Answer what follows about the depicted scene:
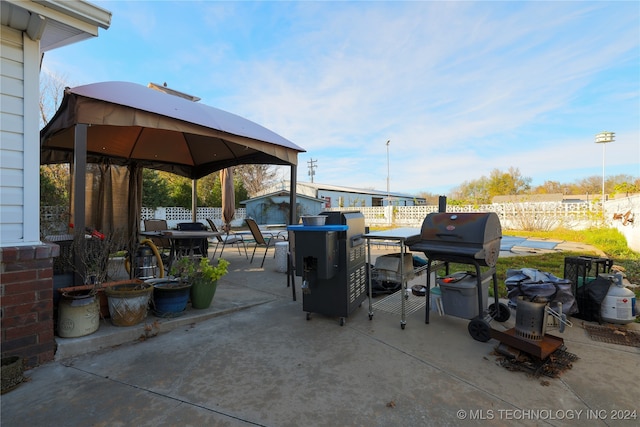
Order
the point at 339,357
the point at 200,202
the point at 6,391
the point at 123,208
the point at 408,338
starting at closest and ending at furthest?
the point at 6,391 < the point at 339,357 < the point at 408,338 < the point at 123,208 < the point at 200,202

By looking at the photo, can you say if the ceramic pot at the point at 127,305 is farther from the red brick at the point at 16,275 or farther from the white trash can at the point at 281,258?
the white trash can at the point at 281,258

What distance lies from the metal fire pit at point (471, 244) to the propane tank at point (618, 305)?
2.78 ft

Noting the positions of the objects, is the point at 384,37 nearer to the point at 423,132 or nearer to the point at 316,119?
the point at 316,119

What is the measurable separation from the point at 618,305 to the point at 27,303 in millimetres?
4830

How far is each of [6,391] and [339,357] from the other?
202cm

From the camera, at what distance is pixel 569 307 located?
2791mm

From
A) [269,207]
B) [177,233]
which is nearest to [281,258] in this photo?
[177,233]

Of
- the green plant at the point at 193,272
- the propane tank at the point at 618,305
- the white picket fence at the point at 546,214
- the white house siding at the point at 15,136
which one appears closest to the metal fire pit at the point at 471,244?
the propane tank at the point at 618,305

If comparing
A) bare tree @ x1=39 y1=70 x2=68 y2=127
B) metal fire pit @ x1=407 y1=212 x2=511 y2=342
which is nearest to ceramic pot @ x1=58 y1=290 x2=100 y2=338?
metal fire pit @ x1=407 y1=212 x2=511 y2=342

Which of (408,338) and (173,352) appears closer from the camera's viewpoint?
(173,352)

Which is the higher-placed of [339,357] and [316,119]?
[316,119]

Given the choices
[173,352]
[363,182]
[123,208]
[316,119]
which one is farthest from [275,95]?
[363,182]

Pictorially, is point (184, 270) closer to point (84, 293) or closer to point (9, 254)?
point (84, 293)

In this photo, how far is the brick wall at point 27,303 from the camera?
178cm
